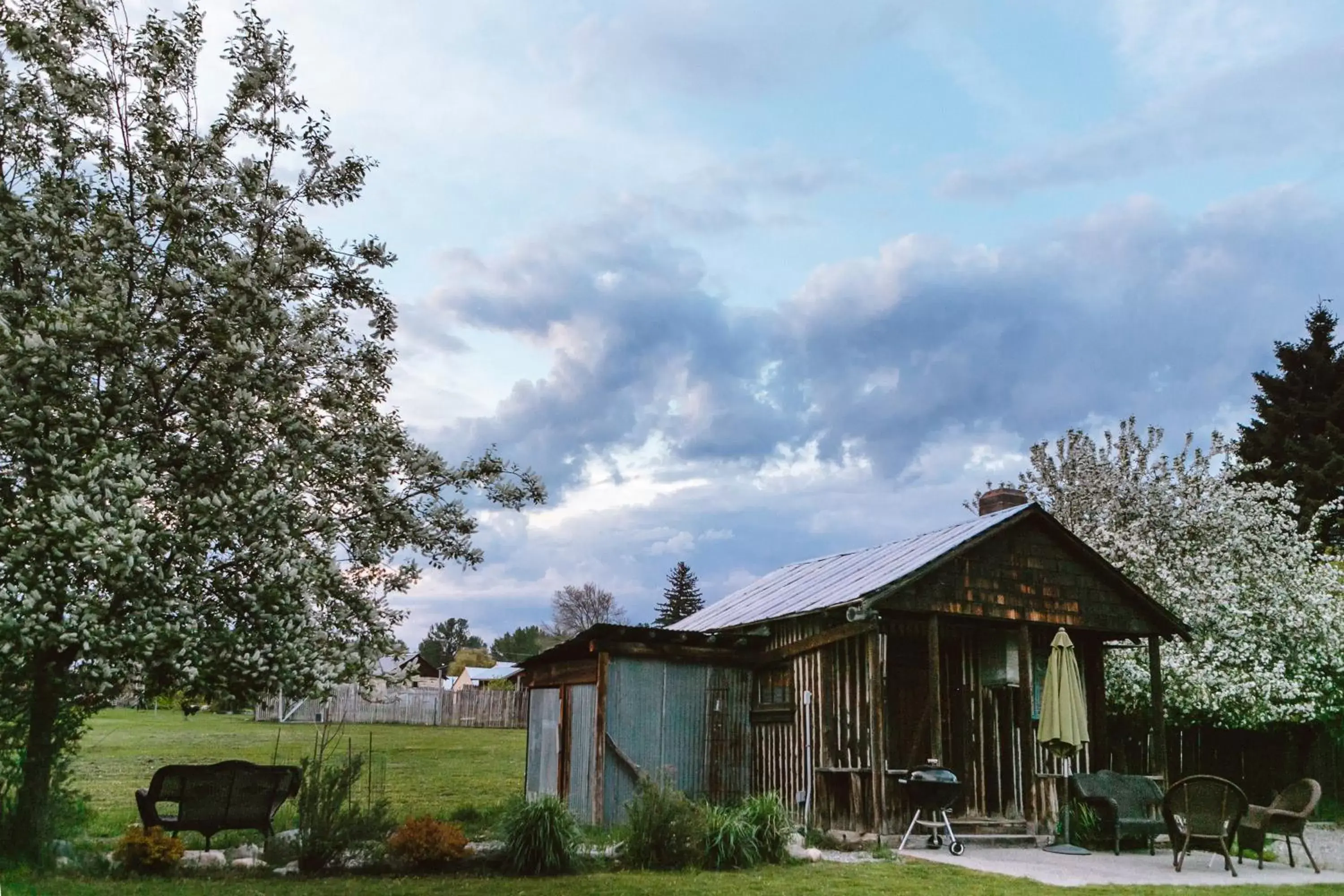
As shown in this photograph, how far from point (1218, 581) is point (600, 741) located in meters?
13.7

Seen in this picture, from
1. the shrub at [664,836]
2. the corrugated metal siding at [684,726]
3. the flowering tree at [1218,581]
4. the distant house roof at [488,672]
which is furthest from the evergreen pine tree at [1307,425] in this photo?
→ the distant house roof at [488,672]

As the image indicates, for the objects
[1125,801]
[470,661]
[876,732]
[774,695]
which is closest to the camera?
[876,732]

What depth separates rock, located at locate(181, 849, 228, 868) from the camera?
32.3 feet

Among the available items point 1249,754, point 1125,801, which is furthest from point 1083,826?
point 1249,754

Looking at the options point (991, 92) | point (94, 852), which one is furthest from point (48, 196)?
point (991, 92)

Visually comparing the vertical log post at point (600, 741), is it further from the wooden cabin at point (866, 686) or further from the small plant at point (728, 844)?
the small plant at point (728, 844)

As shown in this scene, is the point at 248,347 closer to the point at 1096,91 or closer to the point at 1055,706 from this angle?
the point at 1096,91

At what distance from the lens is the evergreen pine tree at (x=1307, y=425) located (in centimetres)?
3148

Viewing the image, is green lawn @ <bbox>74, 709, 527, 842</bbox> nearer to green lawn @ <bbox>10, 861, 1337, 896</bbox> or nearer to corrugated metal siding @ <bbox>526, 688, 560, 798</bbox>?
corrugated metal siding @ <bbox>526, 688, 560, 798</bbox>

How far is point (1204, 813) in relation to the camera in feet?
39.7

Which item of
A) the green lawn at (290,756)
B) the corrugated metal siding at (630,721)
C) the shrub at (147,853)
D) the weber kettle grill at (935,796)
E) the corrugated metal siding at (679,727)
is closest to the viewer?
the shrub at (147,853)

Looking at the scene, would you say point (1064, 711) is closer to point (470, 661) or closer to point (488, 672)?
point (488, 672)

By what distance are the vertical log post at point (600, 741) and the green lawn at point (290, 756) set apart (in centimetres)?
119

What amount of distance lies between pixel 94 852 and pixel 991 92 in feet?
40.9
